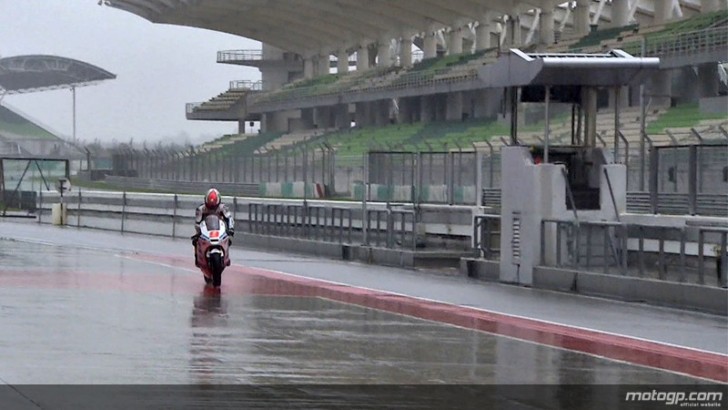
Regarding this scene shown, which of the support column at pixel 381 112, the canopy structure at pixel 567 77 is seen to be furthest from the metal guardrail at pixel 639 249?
the support column at pixel 381 112

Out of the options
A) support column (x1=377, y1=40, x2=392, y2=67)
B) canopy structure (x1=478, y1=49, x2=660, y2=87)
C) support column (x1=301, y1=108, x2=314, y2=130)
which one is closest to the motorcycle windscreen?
canopy structure (x1=478, y1=49, x2=660, y2=87)

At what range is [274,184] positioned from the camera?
51.1 metres

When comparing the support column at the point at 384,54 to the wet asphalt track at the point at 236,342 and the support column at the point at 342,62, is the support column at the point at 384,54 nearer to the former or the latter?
the support column at the point at 342,62

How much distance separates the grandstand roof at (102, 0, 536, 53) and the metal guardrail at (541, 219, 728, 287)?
1880 inches

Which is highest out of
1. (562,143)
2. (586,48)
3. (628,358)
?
(586,48)

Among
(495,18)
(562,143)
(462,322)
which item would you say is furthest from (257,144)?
(462,322)

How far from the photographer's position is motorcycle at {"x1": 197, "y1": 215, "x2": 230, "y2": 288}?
72.7 feet

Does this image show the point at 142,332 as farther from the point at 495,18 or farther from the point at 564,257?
the point at 495,18

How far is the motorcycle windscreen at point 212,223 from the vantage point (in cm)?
2252

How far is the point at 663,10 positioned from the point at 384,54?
2721cm

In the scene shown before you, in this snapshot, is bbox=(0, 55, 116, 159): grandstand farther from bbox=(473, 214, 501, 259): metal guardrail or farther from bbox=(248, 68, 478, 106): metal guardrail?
bbox=(473, 214, 501, 259): metal guardrail

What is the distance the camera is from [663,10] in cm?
6412

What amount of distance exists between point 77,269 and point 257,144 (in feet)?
207

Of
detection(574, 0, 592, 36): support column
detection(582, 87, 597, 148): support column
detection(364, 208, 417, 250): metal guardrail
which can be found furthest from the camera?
detection(574, 0, 592, 36): support column
